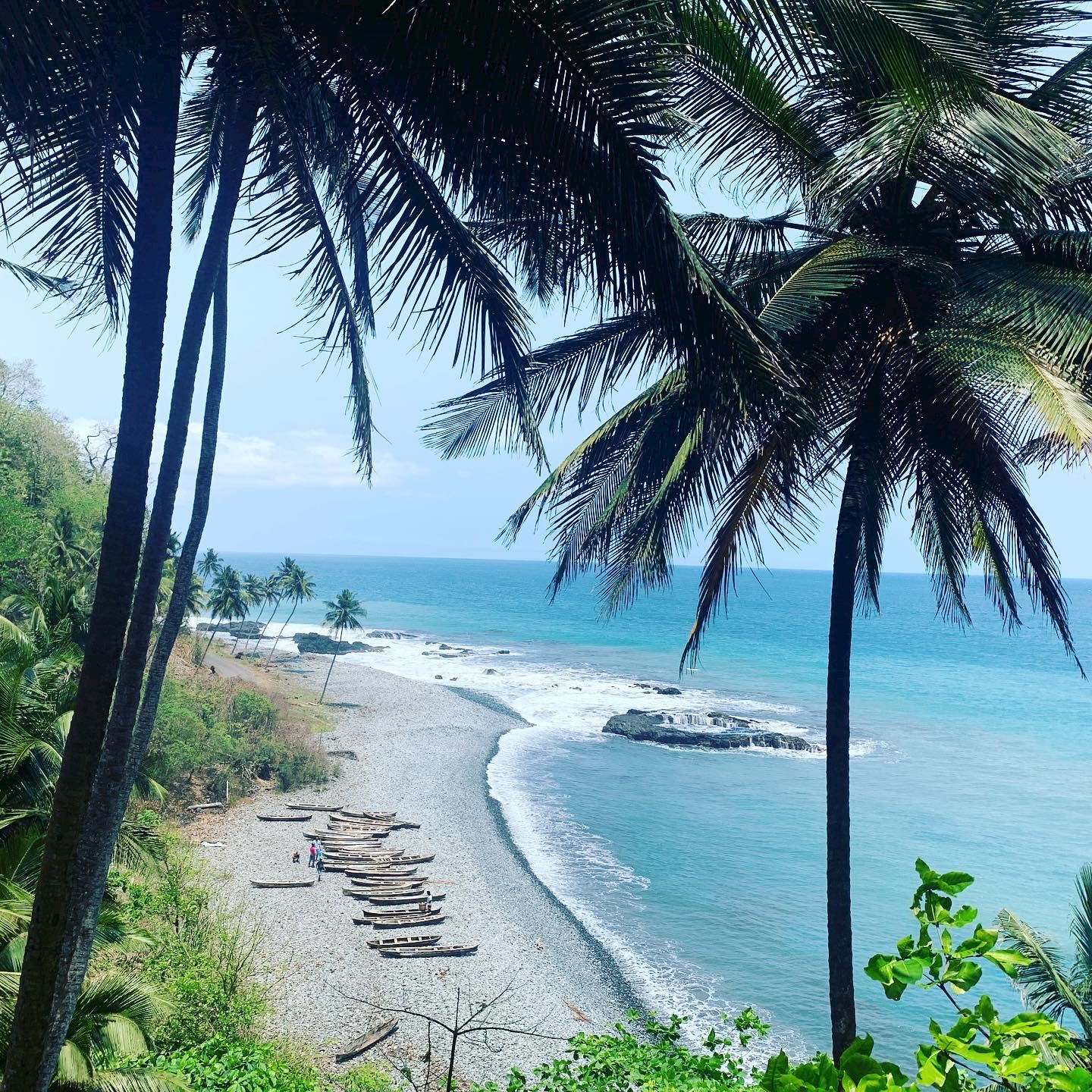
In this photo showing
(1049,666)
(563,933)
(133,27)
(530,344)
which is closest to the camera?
(133,27)

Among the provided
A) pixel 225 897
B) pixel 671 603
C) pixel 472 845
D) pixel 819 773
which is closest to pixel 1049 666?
pixel 819 773

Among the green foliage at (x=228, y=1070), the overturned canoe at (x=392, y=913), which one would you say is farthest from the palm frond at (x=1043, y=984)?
the overturned canoe at (x=392, y=913)

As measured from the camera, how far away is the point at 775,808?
3042cm

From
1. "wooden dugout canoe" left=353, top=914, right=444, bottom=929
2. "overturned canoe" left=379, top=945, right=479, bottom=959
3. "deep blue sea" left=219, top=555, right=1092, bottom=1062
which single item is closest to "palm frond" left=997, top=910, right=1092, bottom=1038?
"deep blue sea" left=219, top=555, right=1092, bottom=1062

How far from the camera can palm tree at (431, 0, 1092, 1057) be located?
486 centimetres

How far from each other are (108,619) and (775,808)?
99.1ft

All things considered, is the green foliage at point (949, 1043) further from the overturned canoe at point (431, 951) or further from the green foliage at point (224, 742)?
the green foliage at point (224, 742)

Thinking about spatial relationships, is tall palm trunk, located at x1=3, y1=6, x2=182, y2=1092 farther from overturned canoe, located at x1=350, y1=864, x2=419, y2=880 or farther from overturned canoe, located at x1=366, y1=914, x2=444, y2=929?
overturned canoe, located at x1=350, y1=864, x2=419, y2=880

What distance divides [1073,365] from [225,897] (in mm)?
20951

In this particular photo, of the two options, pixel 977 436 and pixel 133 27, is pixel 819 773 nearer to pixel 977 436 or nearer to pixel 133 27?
pixel 977 436

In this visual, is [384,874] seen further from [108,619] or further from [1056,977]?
[108,619]

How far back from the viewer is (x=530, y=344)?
185 inches

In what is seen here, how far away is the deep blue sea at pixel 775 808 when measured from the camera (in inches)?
746

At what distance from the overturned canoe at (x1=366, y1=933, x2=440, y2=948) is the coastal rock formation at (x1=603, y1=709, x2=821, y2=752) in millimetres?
22726
